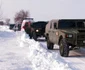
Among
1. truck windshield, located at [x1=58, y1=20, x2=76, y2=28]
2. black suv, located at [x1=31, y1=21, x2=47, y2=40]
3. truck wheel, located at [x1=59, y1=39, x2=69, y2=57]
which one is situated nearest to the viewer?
truck wheel, located at [x1=59, y1=39, x2=69, y2=57]

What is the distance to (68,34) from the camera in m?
13.0

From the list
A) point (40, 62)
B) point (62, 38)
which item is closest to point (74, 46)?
point (62, 38)

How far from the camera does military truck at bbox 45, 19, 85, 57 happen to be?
12891 mm

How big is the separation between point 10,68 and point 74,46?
16.5 feet

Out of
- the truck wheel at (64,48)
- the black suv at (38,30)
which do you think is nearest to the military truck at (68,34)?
the truck wheel at (64,48)

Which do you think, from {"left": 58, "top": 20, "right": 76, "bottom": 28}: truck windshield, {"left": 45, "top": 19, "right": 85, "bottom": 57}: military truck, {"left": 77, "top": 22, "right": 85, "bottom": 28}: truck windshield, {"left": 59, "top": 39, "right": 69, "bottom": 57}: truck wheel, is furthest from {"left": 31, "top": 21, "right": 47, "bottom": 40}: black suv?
{"left": 59, "top": 39, "right": 69, "bottom": 57}: truck wheel

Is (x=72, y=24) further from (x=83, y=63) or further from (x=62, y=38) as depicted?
(x=83, y=63)

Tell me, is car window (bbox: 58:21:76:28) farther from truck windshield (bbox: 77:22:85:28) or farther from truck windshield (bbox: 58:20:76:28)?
truck windshield (bbox: 77:22:85:28)

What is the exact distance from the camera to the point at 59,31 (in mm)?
13922

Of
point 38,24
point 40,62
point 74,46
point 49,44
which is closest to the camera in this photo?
point 40,62

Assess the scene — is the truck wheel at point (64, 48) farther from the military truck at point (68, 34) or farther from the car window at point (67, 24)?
the car window at point (67, 24)

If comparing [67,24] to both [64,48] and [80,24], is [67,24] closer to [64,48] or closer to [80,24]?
[80,24]

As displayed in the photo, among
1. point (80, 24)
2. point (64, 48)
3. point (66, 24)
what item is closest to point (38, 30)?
point (66, 24)

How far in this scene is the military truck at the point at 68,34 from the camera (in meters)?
12.9
